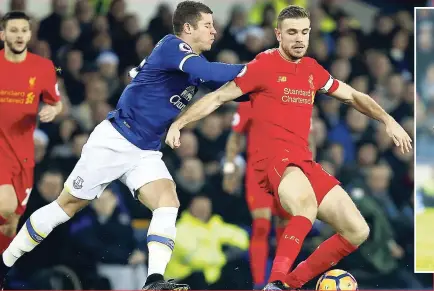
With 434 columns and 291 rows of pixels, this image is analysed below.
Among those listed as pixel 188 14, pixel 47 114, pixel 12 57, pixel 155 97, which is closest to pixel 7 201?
pixel 47 114

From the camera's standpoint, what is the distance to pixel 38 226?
19.9ft

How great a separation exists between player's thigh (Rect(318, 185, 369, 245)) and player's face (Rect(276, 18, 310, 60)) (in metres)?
0.85

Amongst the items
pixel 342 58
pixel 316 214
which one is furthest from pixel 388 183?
pixel 316 214

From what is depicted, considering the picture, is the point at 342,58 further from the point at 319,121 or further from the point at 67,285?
the point at 67,285

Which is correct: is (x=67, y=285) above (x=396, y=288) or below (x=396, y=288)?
above

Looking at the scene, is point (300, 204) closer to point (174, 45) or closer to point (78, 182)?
point (174, 45)

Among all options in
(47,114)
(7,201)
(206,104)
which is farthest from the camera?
(7,201)

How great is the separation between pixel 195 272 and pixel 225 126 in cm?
163

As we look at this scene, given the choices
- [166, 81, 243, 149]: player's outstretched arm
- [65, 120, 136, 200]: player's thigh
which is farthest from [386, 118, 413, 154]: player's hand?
[65, 120, 136, 200]: player's thigh

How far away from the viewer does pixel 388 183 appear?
9.54 m

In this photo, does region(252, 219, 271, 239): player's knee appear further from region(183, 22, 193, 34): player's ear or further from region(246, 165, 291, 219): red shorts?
region(183, 22, 193, 34): player's ear

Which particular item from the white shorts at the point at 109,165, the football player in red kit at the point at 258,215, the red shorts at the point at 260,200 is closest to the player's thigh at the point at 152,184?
the white shorts at the point at 109,165

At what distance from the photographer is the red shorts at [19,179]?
272 inches

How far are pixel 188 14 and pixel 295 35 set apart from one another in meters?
0.68
